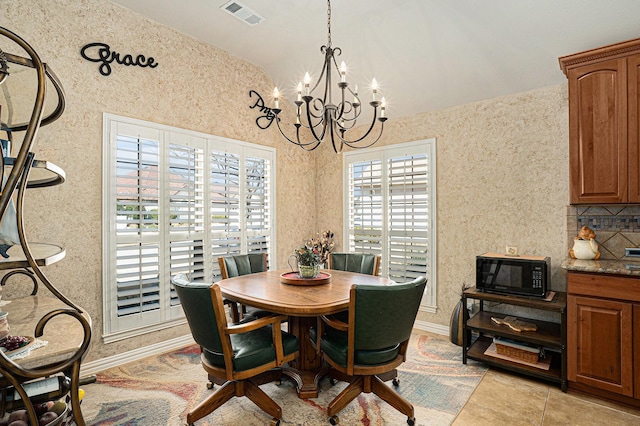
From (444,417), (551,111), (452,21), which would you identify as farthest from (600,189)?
(444,417)

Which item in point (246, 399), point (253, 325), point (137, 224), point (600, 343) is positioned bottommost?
point (246, 399)

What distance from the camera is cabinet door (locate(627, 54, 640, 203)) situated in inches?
99.5

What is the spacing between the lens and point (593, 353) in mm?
2533

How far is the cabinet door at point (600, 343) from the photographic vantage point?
2.40m

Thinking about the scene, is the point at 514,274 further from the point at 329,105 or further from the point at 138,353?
the point at 138,353

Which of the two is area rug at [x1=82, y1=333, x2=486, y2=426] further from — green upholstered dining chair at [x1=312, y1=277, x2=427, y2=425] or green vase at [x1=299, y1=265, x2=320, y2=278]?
green vase at [x1=299, y1=265, x2=320, y2=278]

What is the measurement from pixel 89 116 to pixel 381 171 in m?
3.08

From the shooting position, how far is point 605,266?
256 centimetres

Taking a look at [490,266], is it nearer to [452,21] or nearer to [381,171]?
[381,171]

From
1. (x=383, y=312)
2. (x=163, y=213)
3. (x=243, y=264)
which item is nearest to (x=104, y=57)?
(x=163, y=213)

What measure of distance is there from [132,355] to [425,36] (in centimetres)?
395

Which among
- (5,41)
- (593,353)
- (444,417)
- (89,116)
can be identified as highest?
(5,41)

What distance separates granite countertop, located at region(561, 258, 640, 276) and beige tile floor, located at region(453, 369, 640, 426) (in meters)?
0.95

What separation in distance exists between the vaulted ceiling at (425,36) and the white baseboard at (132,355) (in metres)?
3.11
